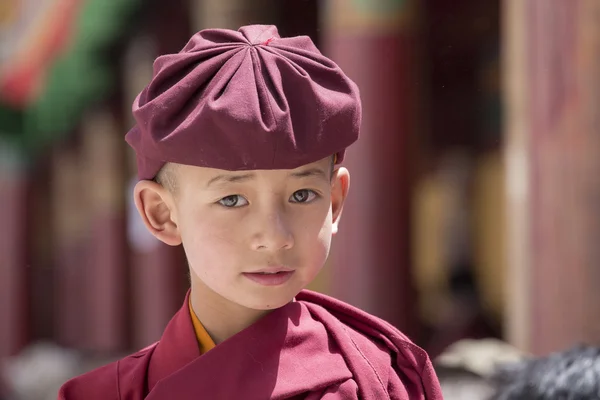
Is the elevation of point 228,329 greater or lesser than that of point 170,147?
lesser

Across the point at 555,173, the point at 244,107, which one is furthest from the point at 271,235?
the point at 555,173

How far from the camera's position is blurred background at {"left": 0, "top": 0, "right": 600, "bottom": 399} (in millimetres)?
2965

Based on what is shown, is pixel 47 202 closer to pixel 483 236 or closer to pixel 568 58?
pixel 483 236

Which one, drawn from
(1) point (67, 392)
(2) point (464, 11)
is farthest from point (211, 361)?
(2) point (464, 11)

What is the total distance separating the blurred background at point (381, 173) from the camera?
2.96 meters

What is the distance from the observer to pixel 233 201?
4.86ft

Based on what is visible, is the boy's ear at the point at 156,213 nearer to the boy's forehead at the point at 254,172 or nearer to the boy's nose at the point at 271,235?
the boy's forehead at the point at 254,172

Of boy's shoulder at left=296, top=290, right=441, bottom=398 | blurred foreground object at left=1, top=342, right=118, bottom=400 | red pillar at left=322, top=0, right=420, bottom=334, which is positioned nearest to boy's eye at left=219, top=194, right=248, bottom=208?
boy's shoulder at left=296, top=290, right=441, bottom=398

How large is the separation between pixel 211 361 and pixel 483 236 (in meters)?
7.62

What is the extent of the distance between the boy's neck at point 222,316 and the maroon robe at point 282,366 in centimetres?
3

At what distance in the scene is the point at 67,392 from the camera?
1.56 m

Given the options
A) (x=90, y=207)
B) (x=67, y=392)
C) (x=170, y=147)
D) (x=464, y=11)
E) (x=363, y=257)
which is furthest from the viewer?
(x=90, y=207)

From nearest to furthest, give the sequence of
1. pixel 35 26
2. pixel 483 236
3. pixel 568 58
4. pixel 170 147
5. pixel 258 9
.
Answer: pixel 170 147
pixel 568 58
pixel 258 9
pixel 35 26
pixel 483 236

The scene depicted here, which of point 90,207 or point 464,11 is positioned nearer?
point 464,11
